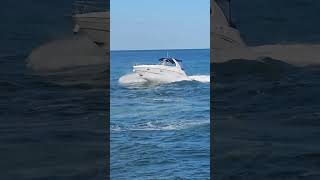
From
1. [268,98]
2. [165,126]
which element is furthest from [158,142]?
[268,98]

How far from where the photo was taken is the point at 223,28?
3.25 meters

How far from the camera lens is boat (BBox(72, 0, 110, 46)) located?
127 inches

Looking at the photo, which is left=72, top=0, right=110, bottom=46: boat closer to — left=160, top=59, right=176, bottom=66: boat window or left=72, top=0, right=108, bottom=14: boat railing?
left=72, top=0, right=108, bottom=14: boat railing

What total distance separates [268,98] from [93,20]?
126 centimetres

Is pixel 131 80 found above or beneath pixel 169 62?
beneath

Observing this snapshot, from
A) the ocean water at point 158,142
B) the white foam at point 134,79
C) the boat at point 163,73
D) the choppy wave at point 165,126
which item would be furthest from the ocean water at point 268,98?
the boat at point 163,73

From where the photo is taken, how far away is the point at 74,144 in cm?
324

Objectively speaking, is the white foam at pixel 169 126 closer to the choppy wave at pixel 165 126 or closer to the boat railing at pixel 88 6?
the choppy wave at pixel 165 126

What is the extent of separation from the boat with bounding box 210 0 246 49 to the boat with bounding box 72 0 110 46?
699mm

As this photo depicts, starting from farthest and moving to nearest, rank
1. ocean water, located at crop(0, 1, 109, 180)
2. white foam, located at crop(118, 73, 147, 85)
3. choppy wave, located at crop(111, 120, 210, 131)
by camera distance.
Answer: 1. white foam, located at crop(118, 73, 147, 85)
2. choppy wave, located at crop(111, 120, 210, 131)
3. ocean water, located at crop(0, 1, 109, 180)

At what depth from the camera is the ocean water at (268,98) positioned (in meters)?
3.26

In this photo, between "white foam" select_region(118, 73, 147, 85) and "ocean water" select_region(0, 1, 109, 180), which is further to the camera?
"white foam" select_region(118, 73, 147, 85)

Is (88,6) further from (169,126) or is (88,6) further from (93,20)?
(169,126)

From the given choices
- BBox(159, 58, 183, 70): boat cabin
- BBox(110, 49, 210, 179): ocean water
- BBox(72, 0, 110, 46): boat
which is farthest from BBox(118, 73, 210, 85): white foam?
BBox(72, 0, 110, 46): boat
